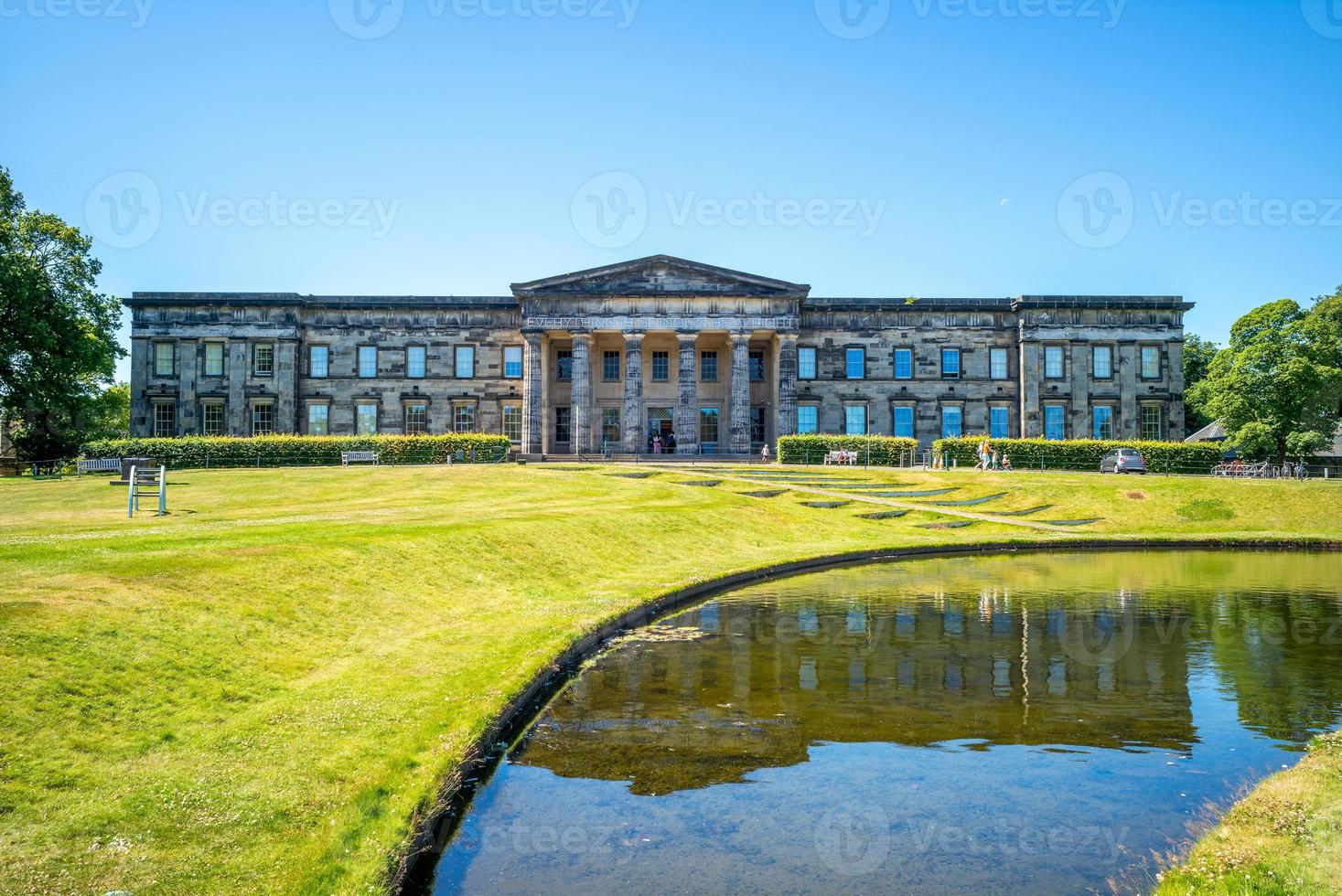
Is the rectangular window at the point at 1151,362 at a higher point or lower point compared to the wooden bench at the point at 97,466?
higher

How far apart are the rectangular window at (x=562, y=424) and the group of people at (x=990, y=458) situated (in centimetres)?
2597

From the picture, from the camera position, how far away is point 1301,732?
1008 cm

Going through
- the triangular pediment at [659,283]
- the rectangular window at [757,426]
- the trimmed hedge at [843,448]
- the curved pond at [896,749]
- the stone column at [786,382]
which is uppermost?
the triangular pediment at [659,283]

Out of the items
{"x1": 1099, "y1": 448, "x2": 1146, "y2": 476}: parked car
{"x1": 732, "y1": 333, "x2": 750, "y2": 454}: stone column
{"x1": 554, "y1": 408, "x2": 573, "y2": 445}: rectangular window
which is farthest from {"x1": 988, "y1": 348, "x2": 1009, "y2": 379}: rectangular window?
{"x1": 554, "y1": 408, "x2": 573, "y2": 445}: rectangular window

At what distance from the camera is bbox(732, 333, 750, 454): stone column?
178ft

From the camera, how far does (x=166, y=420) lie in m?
58.1

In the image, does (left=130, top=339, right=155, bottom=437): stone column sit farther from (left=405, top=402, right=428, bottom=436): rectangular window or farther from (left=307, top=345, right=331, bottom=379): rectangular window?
(left=405, top=402, right=428, bottom=436): rectangular window

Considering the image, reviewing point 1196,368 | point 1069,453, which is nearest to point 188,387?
point 1069,453

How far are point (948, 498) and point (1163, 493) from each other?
9138 mm

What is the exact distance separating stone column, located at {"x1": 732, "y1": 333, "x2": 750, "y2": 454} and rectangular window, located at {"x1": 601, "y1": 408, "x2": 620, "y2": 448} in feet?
28.7

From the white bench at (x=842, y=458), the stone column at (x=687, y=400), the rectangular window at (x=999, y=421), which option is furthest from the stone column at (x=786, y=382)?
the rectangular window at (x=999, y=421)

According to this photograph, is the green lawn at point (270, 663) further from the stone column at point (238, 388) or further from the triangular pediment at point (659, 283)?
the stone column at point (238, 388)

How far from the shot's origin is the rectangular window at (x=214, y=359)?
189ft

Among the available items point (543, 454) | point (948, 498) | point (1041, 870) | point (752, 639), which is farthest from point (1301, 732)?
point (543, 454)
